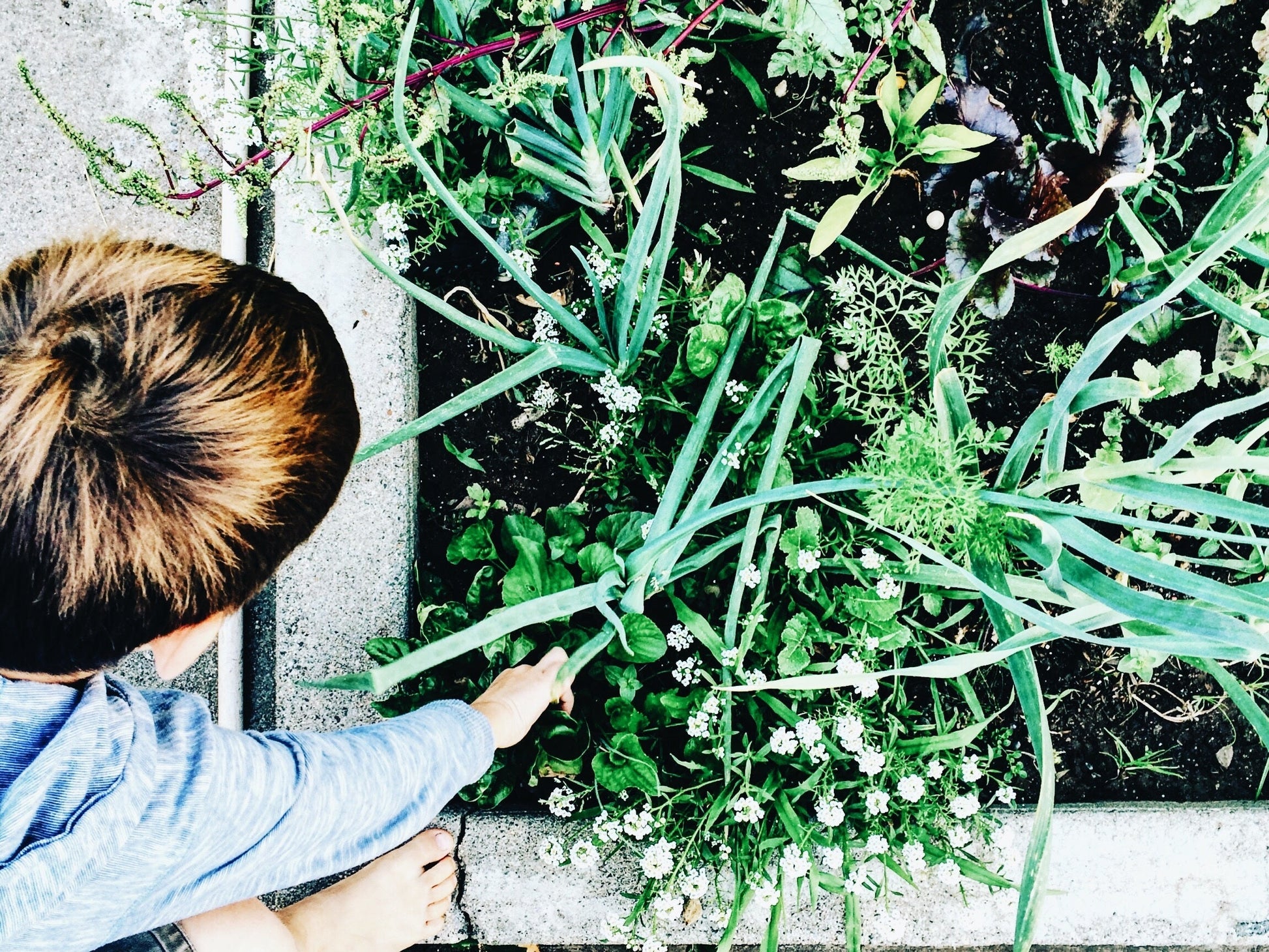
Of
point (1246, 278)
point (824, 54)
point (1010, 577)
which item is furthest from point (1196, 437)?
point (824, 54)

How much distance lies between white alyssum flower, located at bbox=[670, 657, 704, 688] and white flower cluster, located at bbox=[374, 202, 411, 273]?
0.83 m

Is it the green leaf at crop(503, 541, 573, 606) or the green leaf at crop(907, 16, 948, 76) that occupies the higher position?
the green leaf at crop(907, 16, 948, 76)

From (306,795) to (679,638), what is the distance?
24.9 inches

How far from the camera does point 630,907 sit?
62.0 inches

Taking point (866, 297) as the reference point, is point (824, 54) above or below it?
above

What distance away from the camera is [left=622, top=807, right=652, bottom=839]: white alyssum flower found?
4.61ft

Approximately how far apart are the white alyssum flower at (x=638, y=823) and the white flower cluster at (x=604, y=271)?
87cm

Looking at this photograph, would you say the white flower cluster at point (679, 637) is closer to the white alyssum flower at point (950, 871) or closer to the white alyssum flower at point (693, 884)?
the white alyssum flower at point (693, 884)

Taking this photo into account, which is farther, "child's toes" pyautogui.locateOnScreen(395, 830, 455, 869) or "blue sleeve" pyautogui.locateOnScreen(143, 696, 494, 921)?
"child's toes" pyautogui.locateOnScreen(395, 830, 455, 869)

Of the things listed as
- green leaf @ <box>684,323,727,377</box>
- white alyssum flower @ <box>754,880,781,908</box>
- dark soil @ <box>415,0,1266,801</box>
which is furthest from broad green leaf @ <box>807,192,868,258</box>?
white alyssum flower @ <box>754,880,781,908</box>

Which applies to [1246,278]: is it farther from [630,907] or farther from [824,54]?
[630,907]

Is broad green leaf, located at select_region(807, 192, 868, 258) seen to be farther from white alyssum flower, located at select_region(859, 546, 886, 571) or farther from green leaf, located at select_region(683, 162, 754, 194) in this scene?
white alyssum flower, located at select_region(859, 546, 886, 571)

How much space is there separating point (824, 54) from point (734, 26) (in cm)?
21

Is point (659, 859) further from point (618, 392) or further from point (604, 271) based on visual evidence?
point (604, 271)
